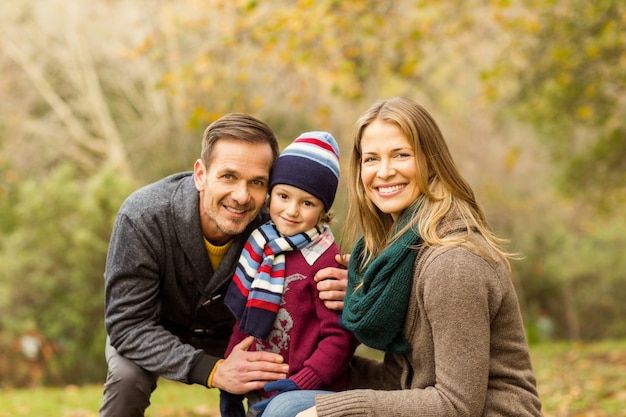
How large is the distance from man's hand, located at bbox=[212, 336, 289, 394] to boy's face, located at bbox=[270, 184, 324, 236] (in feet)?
1.68

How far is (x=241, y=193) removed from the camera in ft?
10.3

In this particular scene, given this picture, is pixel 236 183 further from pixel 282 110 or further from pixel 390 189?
pixel 282 110

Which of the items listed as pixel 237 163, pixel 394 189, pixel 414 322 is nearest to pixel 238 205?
pixel 237 163

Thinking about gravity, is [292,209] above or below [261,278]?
above

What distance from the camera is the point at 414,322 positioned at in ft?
8.27

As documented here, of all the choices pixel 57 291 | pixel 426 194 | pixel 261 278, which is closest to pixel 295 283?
pixel 261 278

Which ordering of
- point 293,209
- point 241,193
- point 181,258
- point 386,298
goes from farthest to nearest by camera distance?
point 181,258, point 241,193, point 293,209, point 386,298

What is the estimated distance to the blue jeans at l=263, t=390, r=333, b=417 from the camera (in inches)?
101

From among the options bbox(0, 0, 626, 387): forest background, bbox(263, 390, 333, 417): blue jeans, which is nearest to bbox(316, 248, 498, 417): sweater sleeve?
bbox(263, 390, 333, 417): blue jeans

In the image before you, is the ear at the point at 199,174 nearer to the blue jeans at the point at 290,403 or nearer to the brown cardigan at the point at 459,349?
the blue jeans at the point at 290,403

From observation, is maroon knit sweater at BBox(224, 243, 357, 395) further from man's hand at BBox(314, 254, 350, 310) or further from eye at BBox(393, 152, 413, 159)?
eye at BBox(393, 152, 413, 159)

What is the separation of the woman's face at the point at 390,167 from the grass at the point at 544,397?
11.8ft

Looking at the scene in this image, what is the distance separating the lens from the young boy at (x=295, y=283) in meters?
2.83

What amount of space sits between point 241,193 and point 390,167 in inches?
30.4
